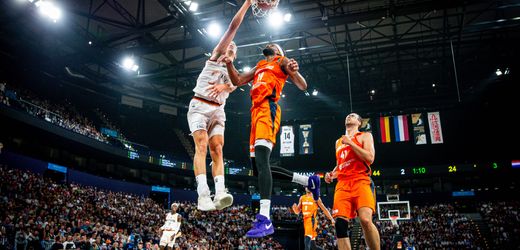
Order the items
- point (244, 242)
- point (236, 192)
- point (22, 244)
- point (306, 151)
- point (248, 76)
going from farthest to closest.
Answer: point (236, 192)
point (306, 151)
point (244, 242)
point (22, 244)
point (248, 76)

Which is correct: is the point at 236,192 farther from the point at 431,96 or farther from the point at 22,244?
the point at 22,244

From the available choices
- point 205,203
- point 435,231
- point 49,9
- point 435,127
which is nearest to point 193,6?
point 49,9

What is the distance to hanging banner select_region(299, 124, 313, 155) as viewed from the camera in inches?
1330

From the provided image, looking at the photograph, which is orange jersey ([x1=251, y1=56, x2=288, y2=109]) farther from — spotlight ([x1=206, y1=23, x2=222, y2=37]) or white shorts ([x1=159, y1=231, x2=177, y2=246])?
spotlight ([x1=206, y1=23, x2=222, y2=37])

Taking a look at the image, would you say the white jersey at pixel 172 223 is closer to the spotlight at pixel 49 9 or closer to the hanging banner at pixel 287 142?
the spotlight at pixel 49 9

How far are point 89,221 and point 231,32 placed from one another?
1688cm

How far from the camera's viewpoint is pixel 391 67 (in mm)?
32500

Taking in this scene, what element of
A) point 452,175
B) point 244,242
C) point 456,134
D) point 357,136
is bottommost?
point 244,242

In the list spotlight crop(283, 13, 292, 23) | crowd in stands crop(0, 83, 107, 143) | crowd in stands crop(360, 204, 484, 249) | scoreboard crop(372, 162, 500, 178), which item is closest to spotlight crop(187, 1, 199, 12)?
spotlight crop(283, 13, 292, 23)

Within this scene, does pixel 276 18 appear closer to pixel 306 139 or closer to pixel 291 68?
pixel 291 68

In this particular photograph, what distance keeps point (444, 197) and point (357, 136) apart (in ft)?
111

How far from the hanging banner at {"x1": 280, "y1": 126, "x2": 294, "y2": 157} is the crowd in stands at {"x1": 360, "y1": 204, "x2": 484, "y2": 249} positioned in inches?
327

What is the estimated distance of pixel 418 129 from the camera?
3069cm

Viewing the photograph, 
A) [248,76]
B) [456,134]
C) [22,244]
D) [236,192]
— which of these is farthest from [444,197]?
[248,76]
